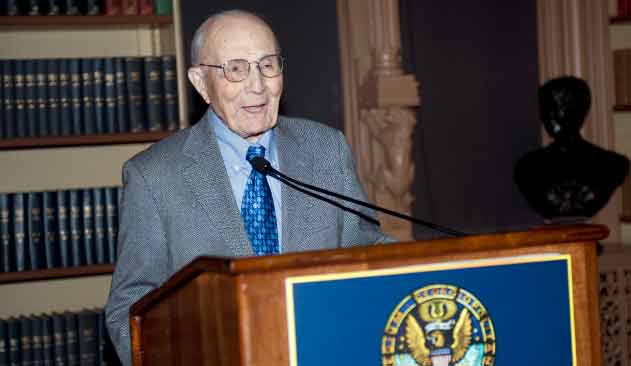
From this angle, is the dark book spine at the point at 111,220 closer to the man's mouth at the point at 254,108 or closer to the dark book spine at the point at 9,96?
the dark book spine at the point at 9,96

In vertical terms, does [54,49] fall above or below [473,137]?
above

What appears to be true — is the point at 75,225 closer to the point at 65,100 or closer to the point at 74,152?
the point at 74,152

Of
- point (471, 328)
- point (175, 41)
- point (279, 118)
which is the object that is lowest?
point (471, 328)

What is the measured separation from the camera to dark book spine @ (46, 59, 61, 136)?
374 cm

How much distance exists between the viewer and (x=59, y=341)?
12.4 feet

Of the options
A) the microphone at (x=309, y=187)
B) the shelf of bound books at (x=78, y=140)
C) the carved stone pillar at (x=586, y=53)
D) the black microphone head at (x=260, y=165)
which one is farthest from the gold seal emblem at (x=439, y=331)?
the carved stone pillar at (x=586, y=53)

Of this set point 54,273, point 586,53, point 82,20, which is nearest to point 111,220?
point 54,273

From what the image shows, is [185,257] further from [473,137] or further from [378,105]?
[473,137]

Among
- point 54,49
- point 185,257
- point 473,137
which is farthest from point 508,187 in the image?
point 185,257

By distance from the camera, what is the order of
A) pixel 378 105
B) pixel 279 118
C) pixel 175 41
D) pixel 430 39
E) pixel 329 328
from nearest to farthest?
pixel 329 328
pixel 279 118
pixel 175 41
pixel 378 105
pixel 430 39

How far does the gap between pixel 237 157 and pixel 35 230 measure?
190cm

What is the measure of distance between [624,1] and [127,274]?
3.60 metres

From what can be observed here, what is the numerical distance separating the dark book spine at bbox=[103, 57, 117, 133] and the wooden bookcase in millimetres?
78

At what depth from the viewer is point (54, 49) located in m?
3.93
